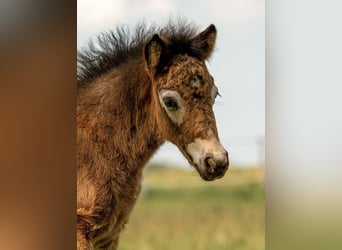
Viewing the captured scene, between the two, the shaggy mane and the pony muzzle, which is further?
the shaggy mane

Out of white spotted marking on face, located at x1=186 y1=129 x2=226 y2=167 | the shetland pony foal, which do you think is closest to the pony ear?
the shetland pony foal

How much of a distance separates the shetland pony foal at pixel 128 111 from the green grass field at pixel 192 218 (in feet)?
0.20

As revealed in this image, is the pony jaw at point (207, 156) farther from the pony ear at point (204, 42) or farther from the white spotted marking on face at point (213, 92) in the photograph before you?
the pony ear at point (204, 42)

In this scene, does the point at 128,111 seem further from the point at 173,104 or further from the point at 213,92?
the point at 213,92

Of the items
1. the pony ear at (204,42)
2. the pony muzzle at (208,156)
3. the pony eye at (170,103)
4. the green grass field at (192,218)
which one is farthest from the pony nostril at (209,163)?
the pony ear at (204,42)

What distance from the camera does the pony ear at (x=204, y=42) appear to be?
7.23 ft

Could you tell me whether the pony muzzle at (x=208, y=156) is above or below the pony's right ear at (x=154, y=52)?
below

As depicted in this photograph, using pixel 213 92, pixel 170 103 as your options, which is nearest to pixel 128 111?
pixel 170 103

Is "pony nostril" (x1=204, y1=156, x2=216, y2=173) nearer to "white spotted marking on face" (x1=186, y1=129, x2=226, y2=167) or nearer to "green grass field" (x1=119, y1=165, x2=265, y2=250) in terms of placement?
"white spotted marking on face" (x1=186, y1=129, x2=226, y2=167)

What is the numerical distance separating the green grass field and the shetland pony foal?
0.06 meters

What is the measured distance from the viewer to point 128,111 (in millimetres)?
2244

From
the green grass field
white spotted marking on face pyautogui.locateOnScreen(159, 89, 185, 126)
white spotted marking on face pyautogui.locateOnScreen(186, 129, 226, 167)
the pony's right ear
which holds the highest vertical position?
the pony's right ear

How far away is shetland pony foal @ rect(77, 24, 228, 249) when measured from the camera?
7.09ft
